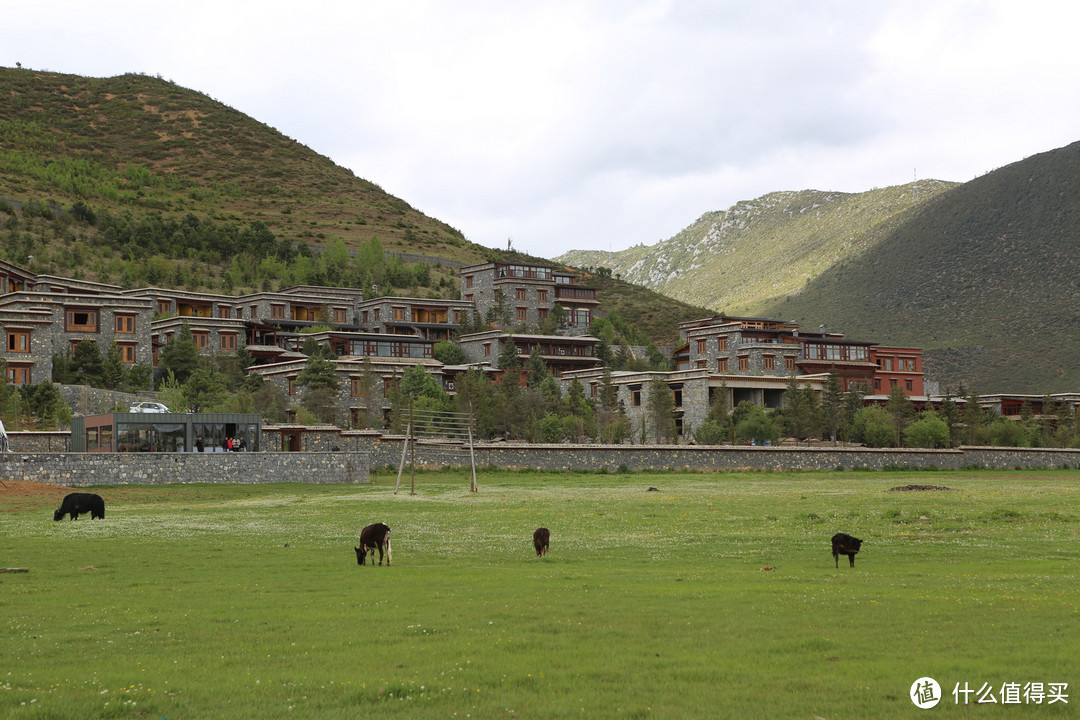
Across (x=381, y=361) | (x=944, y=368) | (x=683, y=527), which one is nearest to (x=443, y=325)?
(x=381, y=361)

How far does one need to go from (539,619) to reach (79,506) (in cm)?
2869

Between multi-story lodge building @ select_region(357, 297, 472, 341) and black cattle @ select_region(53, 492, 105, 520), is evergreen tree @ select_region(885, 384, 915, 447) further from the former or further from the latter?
black cattle @ select_region(53, 492, 105, 520)

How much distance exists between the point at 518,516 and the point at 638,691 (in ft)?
91.6

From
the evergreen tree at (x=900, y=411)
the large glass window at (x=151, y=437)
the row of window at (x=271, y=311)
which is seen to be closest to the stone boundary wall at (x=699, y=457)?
the large glass window at (x=151, y=437)

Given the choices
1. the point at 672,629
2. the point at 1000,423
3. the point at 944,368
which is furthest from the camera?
the point at 944,368

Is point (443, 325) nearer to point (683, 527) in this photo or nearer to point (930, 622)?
point (683, 527)

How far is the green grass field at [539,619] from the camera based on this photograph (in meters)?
12.2

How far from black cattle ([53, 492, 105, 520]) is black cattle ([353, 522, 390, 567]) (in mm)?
18651

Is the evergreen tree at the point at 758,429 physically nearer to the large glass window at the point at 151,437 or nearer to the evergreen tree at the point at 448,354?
the evergreen tree at the point at 448,354

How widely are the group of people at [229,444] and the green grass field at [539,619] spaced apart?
1187 inches

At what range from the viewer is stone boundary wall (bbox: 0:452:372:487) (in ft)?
189

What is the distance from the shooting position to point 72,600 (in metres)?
19.6

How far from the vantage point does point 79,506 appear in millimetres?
39812

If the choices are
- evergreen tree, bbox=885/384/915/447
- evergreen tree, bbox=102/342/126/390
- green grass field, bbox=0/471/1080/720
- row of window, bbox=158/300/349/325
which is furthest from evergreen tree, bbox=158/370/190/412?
evergreen tree, bbox=885/384/915/447
